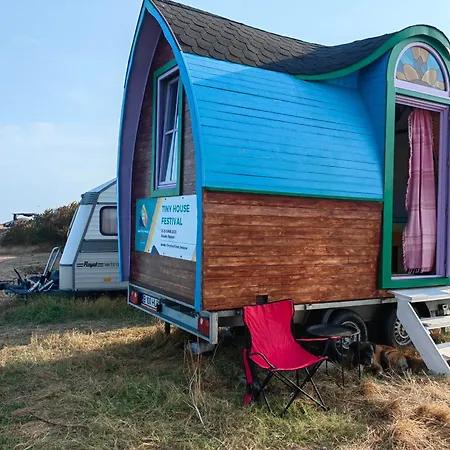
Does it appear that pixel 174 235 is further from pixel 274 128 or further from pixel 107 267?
pixel 107 267

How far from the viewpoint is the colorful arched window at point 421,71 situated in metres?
6.09

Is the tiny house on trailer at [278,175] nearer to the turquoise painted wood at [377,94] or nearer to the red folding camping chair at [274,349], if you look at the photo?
the turquoise painted wood at [377,94]

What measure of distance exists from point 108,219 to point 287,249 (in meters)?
5.14

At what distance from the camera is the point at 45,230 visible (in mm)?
22500

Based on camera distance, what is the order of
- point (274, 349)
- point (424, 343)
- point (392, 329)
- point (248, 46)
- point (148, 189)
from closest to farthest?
point (274, 349) → point (424, 343) → point (248, 46) → point (392, 329) → point (148, 189)

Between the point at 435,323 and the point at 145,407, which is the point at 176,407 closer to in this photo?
the point at 145,407

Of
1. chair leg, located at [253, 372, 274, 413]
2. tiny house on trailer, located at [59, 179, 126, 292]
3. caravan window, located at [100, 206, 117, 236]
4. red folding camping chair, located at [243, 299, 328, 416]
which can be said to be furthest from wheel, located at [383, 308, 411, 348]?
caravan window, located at [100, 206, 117, 236]

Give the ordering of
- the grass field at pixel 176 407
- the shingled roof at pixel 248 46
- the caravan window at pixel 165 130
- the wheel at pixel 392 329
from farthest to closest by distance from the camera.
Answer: the wheel at pixel 392 329 < the caravan window at pixel 165 130 < the shingled roof at pixel 248 46 < the grass field at pixel 176 407

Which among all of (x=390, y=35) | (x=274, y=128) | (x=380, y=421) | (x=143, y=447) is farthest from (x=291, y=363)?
(x=390, y=35)

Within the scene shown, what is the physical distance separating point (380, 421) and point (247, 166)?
2.55m

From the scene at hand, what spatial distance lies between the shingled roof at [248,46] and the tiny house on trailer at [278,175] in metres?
0.03

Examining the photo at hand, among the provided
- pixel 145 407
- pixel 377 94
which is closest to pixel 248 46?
pixel 377 94

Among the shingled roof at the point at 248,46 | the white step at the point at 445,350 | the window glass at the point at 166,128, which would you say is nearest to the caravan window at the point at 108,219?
the window glass at the point at 166,128

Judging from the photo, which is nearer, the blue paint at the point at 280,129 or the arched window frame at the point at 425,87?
the blue paint at the point at 280,129
